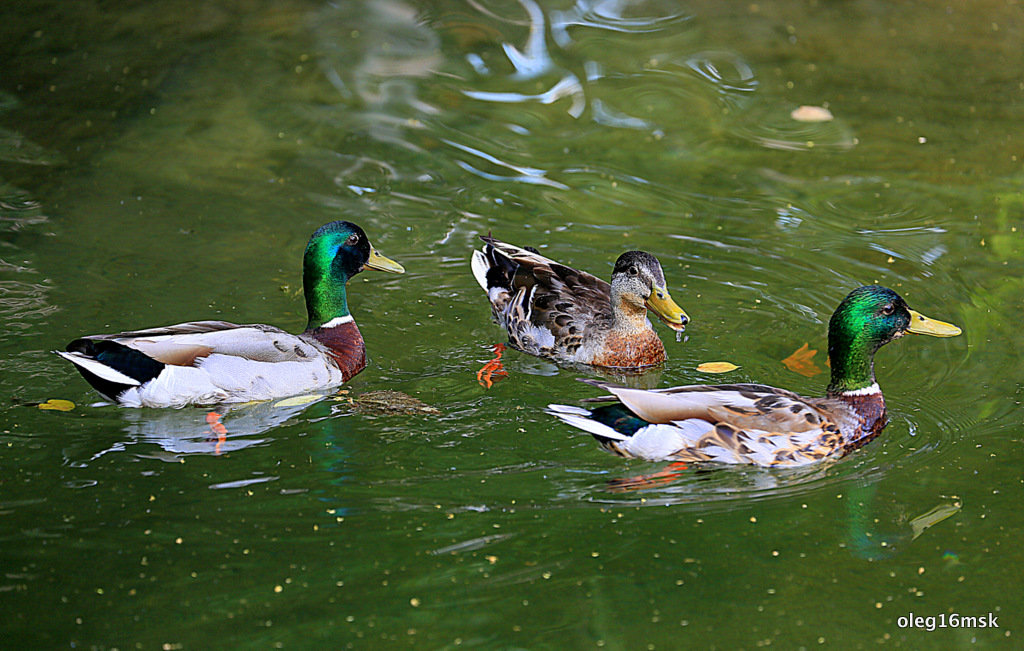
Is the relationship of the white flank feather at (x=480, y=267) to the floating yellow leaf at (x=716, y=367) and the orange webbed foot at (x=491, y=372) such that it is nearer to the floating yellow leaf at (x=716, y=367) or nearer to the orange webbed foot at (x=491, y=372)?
the orange webbed foot at (x=491, y=372)

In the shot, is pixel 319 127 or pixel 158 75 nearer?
pixel 319 127

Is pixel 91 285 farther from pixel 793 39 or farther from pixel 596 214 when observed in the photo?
pixel 793 39

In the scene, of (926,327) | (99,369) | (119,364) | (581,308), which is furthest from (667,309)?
(99,369)

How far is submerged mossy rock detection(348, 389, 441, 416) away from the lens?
6.58m

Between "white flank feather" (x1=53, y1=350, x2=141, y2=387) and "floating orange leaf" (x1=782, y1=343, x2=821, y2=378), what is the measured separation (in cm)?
374

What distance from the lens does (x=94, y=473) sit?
5953 mm

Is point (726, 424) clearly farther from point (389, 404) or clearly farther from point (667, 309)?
point (389, 404)

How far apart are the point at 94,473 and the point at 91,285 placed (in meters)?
2.31

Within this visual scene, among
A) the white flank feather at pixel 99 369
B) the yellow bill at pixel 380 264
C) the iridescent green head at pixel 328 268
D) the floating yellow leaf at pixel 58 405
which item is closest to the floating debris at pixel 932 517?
the yellow bill at pixel 380 264

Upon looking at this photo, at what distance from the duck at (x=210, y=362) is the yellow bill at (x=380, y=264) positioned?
40 centimetres

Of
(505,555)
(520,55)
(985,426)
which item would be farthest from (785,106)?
(505,555)

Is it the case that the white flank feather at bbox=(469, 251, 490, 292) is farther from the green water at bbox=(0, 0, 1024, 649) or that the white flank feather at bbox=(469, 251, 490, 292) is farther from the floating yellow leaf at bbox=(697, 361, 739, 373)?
the floating yellow leaf at bbox=(697, 361, 739, 373)

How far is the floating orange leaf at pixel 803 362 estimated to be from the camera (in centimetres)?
712

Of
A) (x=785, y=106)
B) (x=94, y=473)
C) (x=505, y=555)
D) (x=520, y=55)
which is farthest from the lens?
(x=520, y=55)
